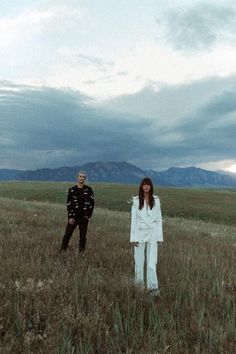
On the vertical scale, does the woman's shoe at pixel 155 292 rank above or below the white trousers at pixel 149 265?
below

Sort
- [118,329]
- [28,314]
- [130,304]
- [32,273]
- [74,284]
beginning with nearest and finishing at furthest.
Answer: [118,329]
[28,314]
[130,304]
[74,284]
[32,273]

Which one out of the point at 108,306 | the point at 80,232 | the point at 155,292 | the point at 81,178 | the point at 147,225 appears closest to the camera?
the point at 108,306

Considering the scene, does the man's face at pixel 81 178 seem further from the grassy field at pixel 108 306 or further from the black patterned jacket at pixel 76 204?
the grassy field at pixel 108 306

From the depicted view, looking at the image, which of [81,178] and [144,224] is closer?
[144,224]

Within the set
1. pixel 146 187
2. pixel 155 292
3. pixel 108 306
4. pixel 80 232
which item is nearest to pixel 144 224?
pixel 146 187

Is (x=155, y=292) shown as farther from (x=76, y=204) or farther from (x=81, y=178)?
(x=76, y=204)

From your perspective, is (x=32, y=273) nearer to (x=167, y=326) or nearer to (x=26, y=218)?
(x=167, y=326)

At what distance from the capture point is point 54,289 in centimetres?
816

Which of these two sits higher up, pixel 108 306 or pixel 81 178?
pixel 81 178

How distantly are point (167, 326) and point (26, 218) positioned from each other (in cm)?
1556

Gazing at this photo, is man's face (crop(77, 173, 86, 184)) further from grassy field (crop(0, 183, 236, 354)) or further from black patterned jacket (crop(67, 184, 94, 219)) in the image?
grassy field (crop(0, 183, 236, 354))

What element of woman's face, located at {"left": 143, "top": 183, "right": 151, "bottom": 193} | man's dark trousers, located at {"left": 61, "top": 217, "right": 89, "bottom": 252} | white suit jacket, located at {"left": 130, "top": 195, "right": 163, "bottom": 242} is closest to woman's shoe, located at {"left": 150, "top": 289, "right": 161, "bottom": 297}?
white suit jacket, located at {"left": 130, "top": 195, "right": 163, "bottom": 242}

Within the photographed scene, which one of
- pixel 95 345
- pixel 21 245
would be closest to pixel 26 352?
pixel 95 345

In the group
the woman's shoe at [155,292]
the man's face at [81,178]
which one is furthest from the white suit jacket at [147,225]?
the man's face at [81,178]
